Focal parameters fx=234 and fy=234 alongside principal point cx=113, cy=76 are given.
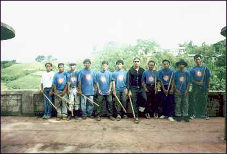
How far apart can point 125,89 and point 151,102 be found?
93 centimetres

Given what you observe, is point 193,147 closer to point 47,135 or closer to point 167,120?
point 167,120

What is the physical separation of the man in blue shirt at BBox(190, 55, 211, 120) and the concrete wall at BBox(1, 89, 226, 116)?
1.64 feet

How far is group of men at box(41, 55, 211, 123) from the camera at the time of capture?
7.09 m

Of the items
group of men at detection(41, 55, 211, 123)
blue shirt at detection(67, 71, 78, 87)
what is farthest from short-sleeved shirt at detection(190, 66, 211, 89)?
blue shirt at detection(67, 71, 78, 87)

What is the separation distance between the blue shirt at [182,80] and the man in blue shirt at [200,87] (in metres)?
0.20

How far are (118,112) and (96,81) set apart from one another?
120 cm

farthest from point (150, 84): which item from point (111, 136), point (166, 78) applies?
point (111, 136)

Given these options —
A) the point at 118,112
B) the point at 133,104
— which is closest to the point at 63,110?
the point at 118,112

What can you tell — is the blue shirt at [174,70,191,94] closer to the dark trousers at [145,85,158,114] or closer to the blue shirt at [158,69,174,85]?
the blue shirt at [158,69,174,85]

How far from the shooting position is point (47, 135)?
5.18 metres

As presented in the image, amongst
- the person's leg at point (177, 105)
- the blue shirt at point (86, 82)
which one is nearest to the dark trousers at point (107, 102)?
the blue shirt at point (86, 82)

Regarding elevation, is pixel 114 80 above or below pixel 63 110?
above

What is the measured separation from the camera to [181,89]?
715 centimetres

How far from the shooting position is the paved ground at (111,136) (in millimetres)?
4355
